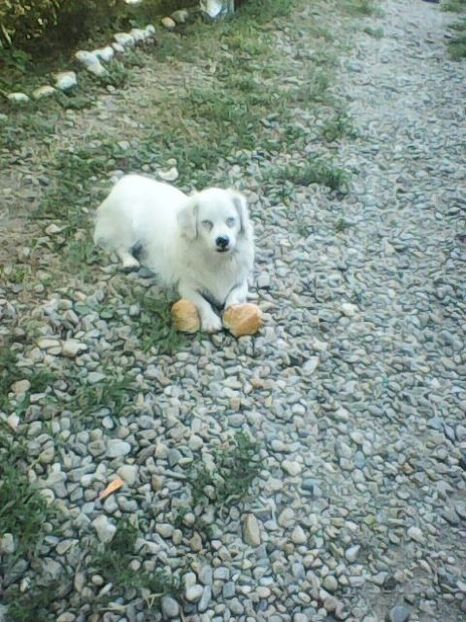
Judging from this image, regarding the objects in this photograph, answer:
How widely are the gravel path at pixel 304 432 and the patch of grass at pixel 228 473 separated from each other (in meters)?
0.05

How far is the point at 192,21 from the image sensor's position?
7203mm

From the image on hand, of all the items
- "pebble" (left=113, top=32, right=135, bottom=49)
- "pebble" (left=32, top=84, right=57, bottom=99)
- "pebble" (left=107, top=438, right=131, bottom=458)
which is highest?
"pebble" (left=113, top=32, right=135, bottom=49)

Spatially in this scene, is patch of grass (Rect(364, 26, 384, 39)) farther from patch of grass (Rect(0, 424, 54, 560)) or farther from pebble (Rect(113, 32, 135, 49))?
patch of grass (Rect(0, 424, 54, 560))

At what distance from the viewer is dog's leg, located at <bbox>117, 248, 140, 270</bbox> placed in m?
4.08

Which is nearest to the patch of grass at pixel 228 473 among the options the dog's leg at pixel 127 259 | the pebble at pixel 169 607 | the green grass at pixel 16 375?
the pebble at pixel 169 607

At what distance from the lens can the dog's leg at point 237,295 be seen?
383cm

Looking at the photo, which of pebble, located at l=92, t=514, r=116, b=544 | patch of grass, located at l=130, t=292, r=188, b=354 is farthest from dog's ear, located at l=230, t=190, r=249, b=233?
pebble, located at l=92, t=514, r=116, b=544

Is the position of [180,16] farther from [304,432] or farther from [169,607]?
[169,607]

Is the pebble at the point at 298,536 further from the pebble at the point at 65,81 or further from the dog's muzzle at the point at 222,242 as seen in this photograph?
the pebble at the point at 65,81

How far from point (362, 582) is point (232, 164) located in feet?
10.8

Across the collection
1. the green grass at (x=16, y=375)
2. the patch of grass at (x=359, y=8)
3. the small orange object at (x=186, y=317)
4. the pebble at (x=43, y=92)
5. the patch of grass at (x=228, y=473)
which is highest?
the pebble at (x=43, y=92)

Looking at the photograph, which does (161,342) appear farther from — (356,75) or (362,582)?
(356,75)

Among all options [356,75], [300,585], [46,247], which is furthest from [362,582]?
[356,75]

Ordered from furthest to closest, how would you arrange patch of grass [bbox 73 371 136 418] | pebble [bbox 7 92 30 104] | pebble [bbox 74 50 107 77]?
pebble [bbox 74 50 107 77] < pebble [bbox 7 92 30 104] < patch of grass [bbox 73 371 136 418]
